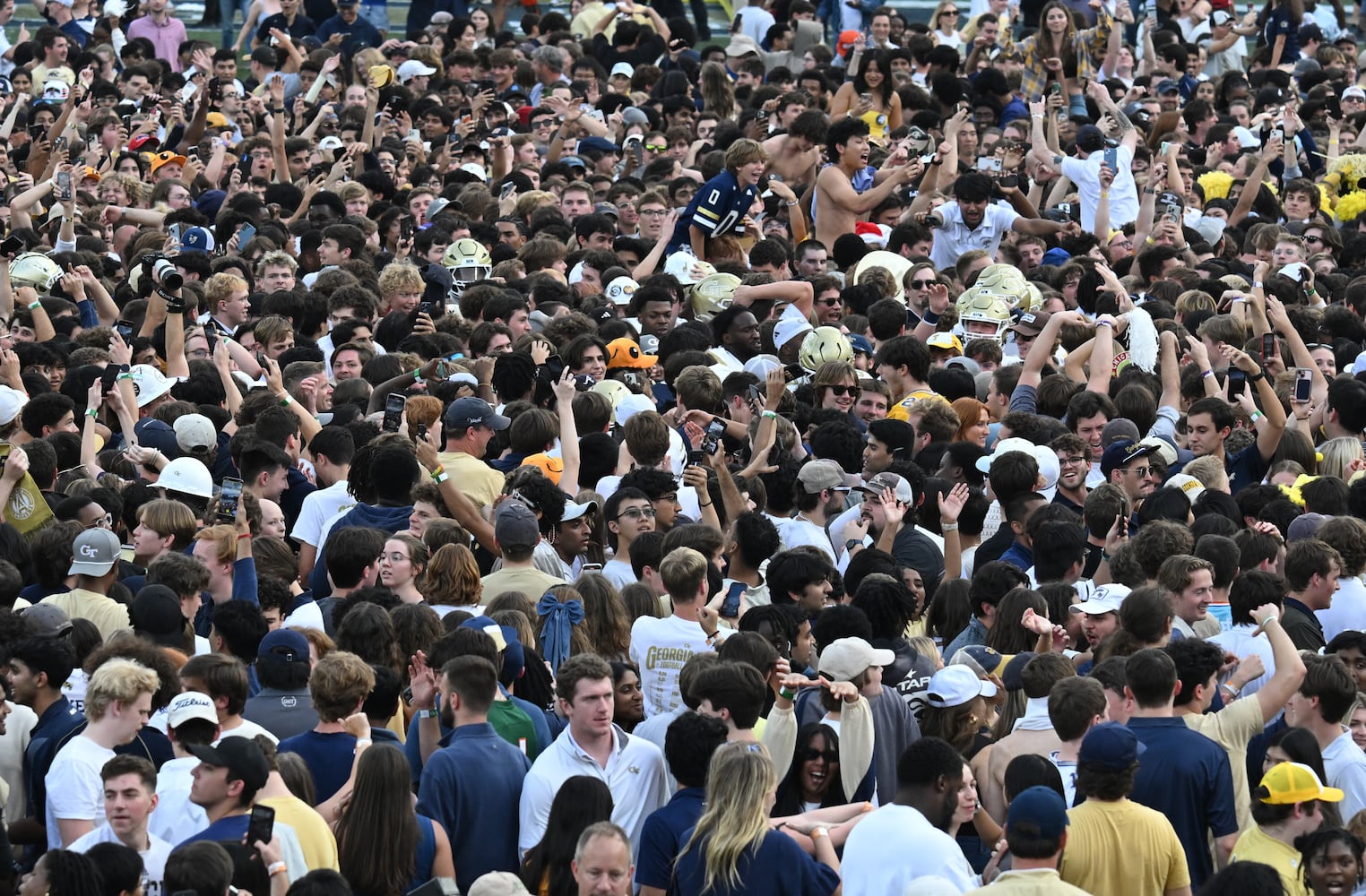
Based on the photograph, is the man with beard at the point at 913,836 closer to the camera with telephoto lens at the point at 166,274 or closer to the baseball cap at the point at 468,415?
the baseball cap at the point at 468,415

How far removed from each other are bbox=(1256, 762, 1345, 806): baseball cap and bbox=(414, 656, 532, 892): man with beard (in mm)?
2291

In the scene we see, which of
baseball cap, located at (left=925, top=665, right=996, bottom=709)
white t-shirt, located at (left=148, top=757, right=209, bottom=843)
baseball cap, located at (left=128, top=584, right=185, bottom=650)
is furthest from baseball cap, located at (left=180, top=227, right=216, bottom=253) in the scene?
baseball cap, located at (left=925, top=665, right=996, bottom=709)

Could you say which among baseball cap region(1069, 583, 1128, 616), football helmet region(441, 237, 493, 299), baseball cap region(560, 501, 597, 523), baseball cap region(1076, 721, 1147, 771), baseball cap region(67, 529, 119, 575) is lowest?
football helmet region(441, 237, 493, 299)

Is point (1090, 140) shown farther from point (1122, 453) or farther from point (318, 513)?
point (318, 513)

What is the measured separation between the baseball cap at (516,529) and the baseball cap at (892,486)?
1.65 m

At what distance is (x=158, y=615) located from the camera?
740 centimetres

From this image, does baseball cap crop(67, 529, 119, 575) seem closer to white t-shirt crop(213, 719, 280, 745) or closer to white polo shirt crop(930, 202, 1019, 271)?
white t-shirt crop(213, 719, 280, 745)

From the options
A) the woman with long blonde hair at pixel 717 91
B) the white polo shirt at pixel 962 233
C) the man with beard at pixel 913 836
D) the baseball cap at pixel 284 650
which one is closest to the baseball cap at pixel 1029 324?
the white polo shirt at pixel 962 233

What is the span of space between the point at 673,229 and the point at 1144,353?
3.93 metres

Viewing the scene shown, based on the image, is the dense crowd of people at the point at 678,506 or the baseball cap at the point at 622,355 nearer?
the dense crowd of people at the point at 678,506

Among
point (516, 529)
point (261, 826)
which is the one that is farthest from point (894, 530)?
point (261, 826)

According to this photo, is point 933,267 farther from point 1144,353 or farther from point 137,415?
point 137,415

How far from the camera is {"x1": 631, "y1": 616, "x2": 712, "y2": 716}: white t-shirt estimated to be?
24.4 feet

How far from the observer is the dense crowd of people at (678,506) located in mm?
6145
